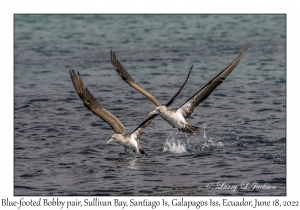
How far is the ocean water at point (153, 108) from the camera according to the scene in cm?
1675

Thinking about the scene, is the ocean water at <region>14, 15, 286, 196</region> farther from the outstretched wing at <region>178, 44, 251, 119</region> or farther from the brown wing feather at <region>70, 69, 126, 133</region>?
the outstretched wing at <region>178, 44, 251, 119</region>

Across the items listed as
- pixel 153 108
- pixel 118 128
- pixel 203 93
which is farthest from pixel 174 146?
pixel 153 108

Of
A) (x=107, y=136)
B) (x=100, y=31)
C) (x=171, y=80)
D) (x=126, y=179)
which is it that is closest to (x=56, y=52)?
(x=100, y=31)

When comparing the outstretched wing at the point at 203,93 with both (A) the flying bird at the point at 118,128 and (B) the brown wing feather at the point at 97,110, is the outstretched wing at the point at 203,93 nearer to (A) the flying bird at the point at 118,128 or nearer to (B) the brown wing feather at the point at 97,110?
(A) the flying bird at the point at 118,128

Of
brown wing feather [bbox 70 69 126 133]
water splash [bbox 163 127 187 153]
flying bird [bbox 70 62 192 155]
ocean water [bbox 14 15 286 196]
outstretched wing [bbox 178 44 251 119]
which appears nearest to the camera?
ocean water [bbox 14 15 286 196]

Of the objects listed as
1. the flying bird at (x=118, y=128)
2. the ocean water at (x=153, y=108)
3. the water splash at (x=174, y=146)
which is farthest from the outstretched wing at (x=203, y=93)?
the ocean water at (x=153, y=108)

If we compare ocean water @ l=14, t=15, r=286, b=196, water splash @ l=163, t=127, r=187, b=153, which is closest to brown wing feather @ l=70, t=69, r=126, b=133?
ocean water @ l=14, t=15, r=286, b=196

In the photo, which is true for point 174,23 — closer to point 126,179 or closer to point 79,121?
point 79,121

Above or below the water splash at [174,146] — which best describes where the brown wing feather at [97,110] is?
above

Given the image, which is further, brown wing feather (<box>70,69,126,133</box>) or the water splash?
the water splash

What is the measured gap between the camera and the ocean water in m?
16.8

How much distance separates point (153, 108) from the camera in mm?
24922

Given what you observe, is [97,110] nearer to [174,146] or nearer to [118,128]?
[118,128]

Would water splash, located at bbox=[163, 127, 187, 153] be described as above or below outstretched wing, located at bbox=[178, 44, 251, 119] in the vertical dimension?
below
